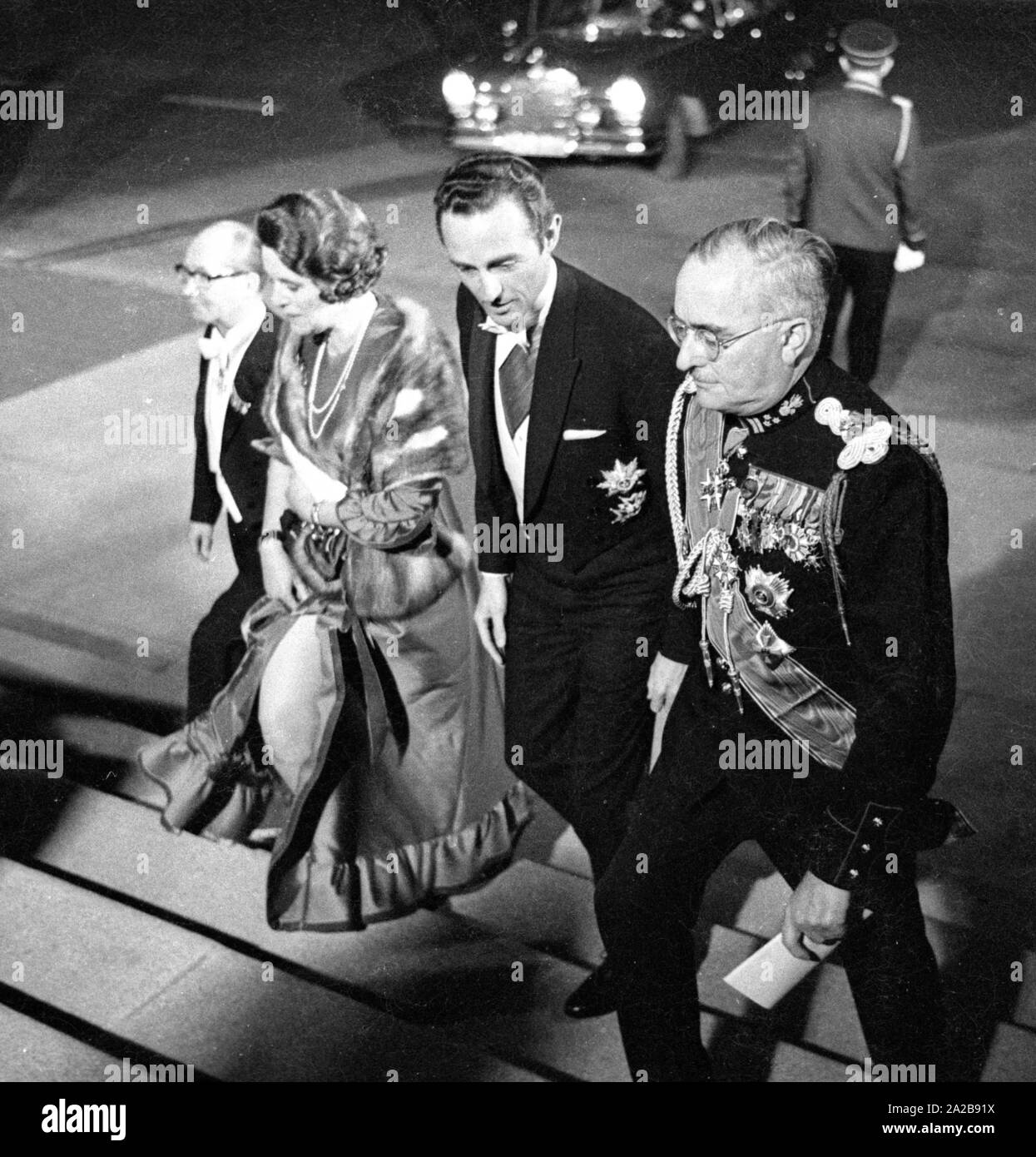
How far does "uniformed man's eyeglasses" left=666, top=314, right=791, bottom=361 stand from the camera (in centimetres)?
297

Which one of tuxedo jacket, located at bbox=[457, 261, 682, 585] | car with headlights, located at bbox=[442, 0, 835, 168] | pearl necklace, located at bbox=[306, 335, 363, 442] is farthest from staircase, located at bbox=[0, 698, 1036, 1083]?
car with headlights, located at bbox=[442, 0, 835, 168]

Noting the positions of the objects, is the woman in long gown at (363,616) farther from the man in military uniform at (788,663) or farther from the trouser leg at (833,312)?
the trouser leg at (833,312)

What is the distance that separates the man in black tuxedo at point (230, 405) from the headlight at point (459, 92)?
1.68 feet

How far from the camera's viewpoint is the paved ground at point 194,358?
3.20 m

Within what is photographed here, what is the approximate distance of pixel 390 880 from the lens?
359cm

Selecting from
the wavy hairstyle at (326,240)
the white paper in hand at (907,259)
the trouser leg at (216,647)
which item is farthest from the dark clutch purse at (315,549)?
the white paper in hand at (907,259)

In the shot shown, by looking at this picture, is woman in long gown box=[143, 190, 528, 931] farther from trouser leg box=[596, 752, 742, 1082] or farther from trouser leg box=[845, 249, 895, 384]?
trouser leg box=[845, 249, 895, 384]

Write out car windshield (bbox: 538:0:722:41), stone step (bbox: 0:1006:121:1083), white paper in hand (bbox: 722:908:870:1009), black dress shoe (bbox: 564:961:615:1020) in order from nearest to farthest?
car windshield (bbox: 538:0:722:41), white paper in hand (bbox: 722:908:870:1009), black dress shoe (bbox: 564:961:615:1020), stone step (bbox: 0:1006:121:1083)

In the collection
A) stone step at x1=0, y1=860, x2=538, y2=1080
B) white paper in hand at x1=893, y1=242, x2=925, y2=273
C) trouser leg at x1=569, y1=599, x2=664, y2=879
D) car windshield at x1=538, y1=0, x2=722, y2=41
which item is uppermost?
car windshield at x1=538, y1=0, x2=722, y2=41

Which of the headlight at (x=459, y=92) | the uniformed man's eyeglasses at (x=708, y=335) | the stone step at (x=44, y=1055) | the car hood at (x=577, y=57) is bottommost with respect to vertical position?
the stone step at (x=44, y=1055)

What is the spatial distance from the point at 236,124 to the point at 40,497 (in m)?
0.96

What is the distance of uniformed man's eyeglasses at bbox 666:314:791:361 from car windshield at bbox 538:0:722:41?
668 mm

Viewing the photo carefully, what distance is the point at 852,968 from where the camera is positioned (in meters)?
3.30
